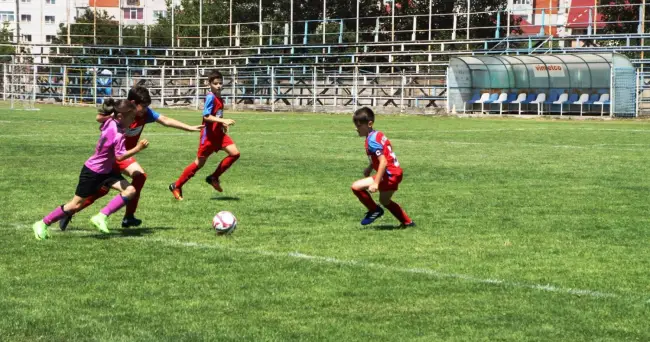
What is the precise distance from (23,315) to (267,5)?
70256mm

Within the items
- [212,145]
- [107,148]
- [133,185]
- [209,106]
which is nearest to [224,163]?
[212,145]

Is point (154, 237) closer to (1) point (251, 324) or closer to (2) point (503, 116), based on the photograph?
(1) point (251, 324)

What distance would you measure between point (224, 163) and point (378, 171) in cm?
465

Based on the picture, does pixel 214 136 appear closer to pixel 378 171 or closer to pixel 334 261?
pixel 378 171

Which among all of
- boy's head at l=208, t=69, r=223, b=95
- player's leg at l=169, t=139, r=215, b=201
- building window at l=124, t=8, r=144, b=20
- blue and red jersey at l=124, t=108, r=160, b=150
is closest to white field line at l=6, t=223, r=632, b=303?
blue and red jersey at l=124, t=108, r=160, b=150

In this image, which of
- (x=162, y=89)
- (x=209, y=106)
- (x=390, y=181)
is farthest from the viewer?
(x=162, y=89)

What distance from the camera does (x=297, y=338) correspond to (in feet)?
19.7

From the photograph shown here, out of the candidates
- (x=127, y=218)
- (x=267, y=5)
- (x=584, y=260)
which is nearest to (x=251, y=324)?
(x=584, y=260)

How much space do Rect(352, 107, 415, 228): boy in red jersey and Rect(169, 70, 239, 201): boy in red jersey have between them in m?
3.70

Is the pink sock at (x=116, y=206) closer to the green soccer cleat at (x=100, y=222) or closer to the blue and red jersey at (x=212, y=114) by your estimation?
the green soccer cleat at (x=100, y=222)

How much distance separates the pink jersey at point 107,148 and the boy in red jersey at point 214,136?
12.8ft

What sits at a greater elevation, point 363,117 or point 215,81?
point 215,81

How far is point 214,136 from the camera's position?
14.8 meters

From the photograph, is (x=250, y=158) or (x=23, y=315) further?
(x=250, y=158)
